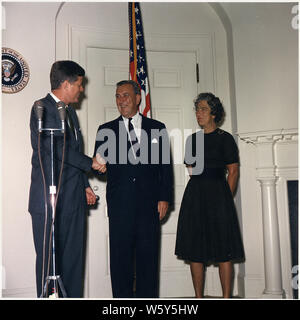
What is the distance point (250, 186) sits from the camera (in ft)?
10.9

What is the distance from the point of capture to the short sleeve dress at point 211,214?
9.18ft

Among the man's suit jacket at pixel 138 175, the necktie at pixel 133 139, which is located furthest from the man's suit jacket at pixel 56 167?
the necktie at pixel 133 139

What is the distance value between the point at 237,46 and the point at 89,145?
4.94 feet

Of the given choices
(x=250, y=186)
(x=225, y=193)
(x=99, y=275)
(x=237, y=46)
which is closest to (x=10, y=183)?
(x=99, y=275)

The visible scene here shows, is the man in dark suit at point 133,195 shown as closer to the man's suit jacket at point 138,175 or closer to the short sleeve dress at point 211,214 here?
the man's suit jacket at point 138,175

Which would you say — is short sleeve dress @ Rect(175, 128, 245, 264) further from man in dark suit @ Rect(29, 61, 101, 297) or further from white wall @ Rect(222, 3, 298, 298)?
man in dark suit @ Rect(29, 61, 101, 297)

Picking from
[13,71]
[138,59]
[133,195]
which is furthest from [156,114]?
[13,71]

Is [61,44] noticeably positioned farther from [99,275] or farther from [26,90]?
[99,275]

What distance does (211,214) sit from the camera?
2.83 meters

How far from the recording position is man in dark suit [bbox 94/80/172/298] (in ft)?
8.70

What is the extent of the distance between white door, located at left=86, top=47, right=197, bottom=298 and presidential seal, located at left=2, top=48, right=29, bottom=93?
20.8 inches

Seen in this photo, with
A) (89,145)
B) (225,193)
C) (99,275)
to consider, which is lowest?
(99,275)

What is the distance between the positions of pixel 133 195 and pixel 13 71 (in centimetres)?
140
